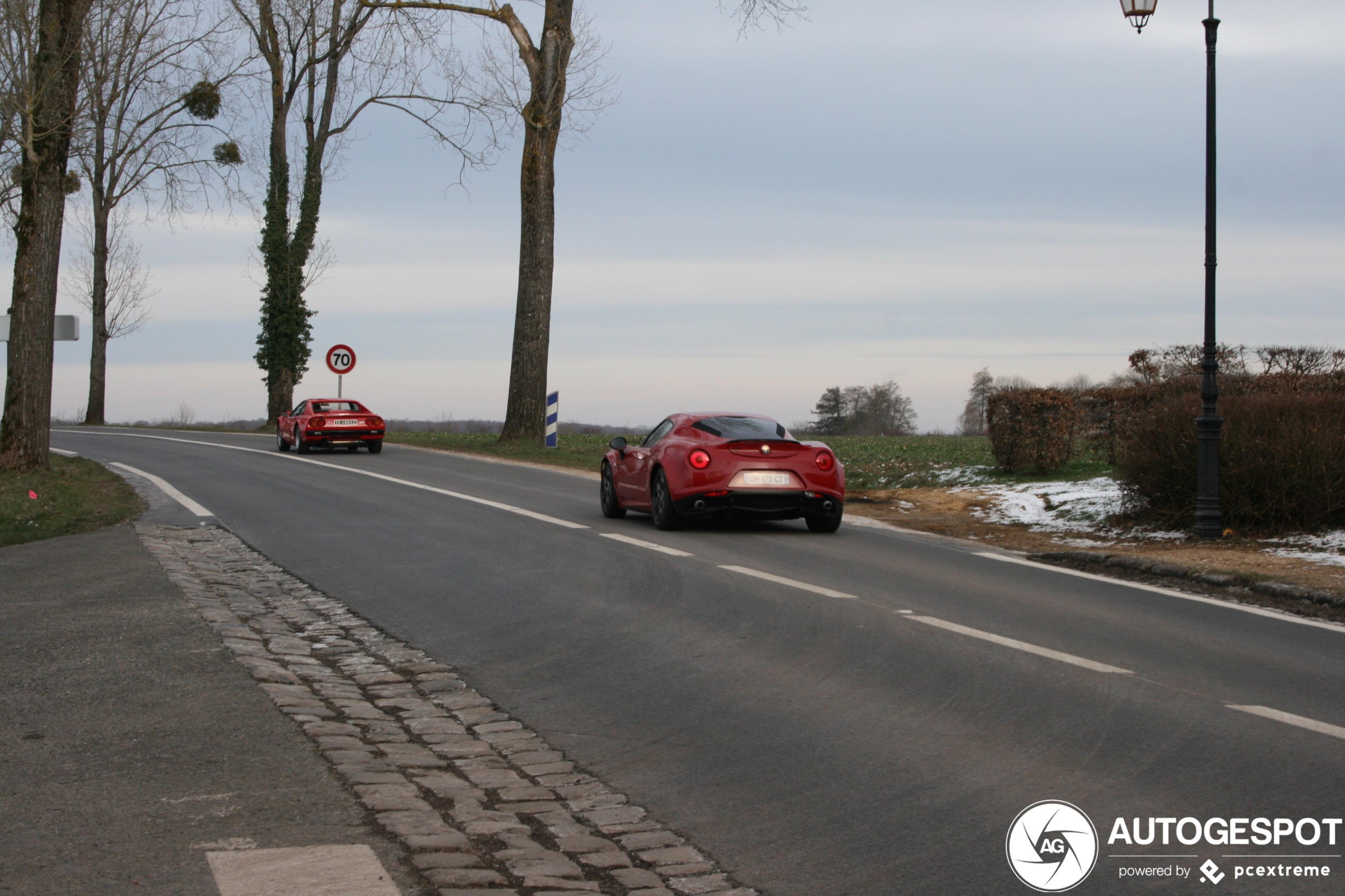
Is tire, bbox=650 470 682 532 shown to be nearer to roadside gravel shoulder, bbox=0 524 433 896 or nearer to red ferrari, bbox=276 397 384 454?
roadside gravel shoulder, bbox=0 524 433 896

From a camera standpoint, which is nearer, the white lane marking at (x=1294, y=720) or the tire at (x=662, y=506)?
the white lane marking at (x=1294, y=720)

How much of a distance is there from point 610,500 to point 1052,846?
37.9 feet

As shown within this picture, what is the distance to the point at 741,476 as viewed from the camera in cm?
1373

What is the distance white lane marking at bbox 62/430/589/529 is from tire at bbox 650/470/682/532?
80cm

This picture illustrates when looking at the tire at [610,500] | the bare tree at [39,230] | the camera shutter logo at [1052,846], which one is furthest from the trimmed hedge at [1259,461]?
the bare tree at [39,230]

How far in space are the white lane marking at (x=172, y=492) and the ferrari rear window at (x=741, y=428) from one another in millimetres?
6162

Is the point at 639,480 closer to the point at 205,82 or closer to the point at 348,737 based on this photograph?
the point at 348,737

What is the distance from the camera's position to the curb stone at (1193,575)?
956 centimetres

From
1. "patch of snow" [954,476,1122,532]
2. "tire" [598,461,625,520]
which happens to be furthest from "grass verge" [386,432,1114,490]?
"tire" [598,461,625,520]

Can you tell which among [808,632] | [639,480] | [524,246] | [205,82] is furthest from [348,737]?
[205,82]

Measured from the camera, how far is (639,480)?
15.0m

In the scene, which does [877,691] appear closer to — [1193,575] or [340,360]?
[1193,575]

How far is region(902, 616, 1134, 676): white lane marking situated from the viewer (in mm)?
7109

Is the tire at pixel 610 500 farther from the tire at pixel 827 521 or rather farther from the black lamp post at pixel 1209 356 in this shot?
the black lamp post at pixel 1209 356
